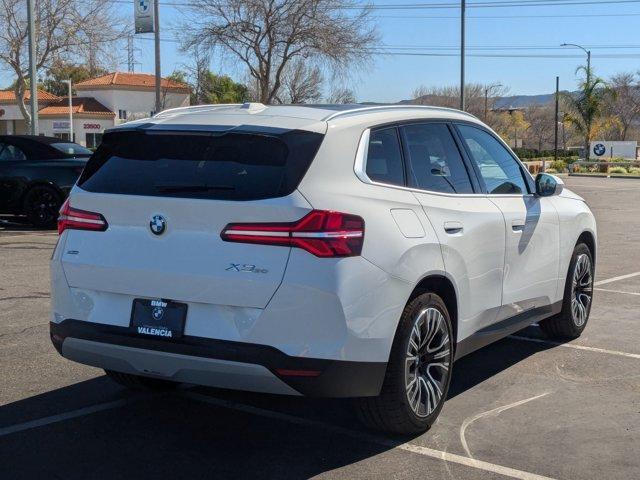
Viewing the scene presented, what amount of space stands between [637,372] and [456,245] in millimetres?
2173

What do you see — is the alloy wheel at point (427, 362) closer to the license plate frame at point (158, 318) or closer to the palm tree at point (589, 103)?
the license plate frame at point (158, 318)

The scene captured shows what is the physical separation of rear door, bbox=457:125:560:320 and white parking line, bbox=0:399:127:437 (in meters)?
2.56

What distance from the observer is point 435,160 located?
5297mm

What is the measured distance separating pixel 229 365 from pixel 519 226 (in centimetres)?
260

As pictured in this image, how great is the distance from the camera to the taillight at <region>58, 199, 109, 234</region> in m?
4.50

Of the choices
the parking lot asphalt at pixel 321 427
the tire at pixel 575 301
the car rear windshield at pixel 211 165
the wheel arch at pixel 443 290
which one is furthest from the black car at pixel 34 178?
the wheel arch at pixel 443 290

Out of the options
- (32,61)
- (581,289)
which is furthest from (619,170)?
(581,289)

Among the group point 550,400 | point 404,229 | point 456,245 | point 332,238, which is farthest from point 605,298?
point 332,238

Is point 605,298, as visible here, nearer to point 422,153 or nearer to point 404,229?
point 422,153

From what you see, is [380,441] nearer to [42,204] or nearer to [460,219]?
[460,219]

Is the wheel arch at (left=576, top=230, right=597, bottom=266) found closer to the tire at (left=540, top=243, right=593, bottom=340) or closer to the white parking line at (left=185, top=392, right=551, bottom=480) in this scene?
the tire at (left=540, top=243, right=593, bottom=340)

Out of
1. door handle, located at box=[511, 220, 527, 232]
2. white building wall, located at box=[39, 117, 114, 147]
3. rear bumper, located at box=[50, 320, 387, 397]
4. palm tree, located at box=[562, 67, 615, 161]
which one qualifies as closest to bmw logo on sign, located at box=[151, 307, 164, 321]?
rear bumper, located at box=[50, 320, 387, 397]

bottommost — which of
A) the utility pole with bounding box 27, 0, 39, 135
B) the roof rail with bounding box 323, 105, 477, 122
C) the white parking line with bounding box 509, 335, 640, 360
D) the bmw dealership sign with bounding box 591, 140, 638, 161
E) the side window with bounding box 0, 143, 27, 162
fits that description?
the white parking line with bounding box 509, 335, 640, 360

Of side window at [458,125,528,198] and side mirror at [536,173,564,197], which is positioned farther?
side mirror at [536,173,564,197]
